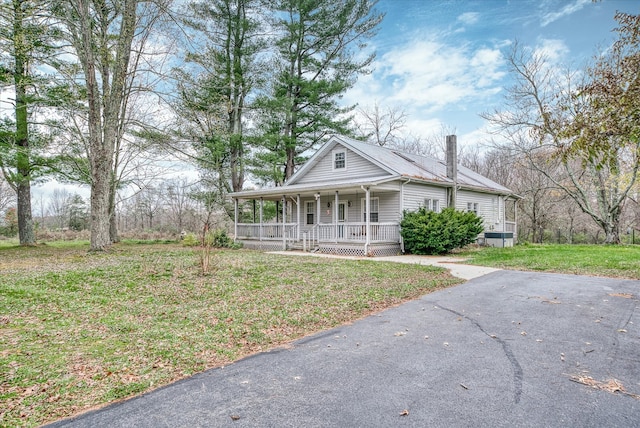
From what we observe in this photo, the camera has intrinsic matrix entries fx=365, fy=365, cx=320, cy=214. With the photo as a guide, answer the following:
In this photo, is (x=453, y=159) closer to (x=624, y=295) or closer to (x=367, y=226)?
(x=367, y=226)

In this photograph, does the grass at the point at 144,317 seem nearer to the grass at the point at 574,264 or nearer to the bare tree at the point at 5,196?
the grass at the point at 574,264

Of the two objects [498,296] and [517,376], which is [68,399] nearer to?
[517,376]

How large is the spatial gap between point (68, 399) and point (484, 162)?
130ft

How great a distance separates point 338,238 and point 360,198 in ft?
10.3

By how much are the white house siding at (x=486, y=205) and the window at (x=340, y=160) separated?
6749 millimetres

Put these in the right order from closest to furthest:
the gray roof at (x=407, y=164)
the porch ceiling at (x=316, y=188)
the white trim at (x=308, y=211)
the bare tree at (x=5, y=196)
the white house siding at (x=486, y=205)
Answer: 1. the porch ceiling at (x=316, y=188)
2. the gray roof at (x=407, y=164)
3. the white trim at (x=308, y=211)
4. the white house siding at (x=486, y=205)
5. the bare tree at (x=5, y=196)

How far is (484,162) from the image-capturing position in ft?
123

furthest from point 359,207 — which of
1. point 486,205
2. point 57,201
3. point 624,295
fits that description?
point 57,201

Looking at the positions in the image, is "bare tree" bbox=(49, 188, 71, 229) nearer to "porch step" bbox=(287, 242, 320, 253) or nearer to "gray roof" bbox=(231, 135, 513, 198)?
"gray roof" bbox=(231, 135, 513, 198)

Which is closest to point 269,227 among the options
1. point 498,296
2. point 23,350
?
point 498,296

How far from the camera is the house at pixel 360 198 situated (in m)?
16.0

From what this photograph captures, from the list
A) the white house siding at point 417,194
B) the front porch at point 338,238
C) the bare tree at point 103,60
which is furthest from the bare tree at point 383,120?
the bare tree at point 103,60

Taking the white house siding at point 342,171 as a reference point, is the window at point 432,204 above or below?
below

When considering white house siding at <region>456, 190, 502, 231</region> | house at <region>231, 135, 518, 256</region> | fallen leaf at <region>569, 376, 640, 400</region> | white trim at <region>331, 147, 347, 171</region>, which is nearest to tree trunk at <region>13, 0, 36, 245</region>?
house at <region>231, 135, 518, 256</region>
